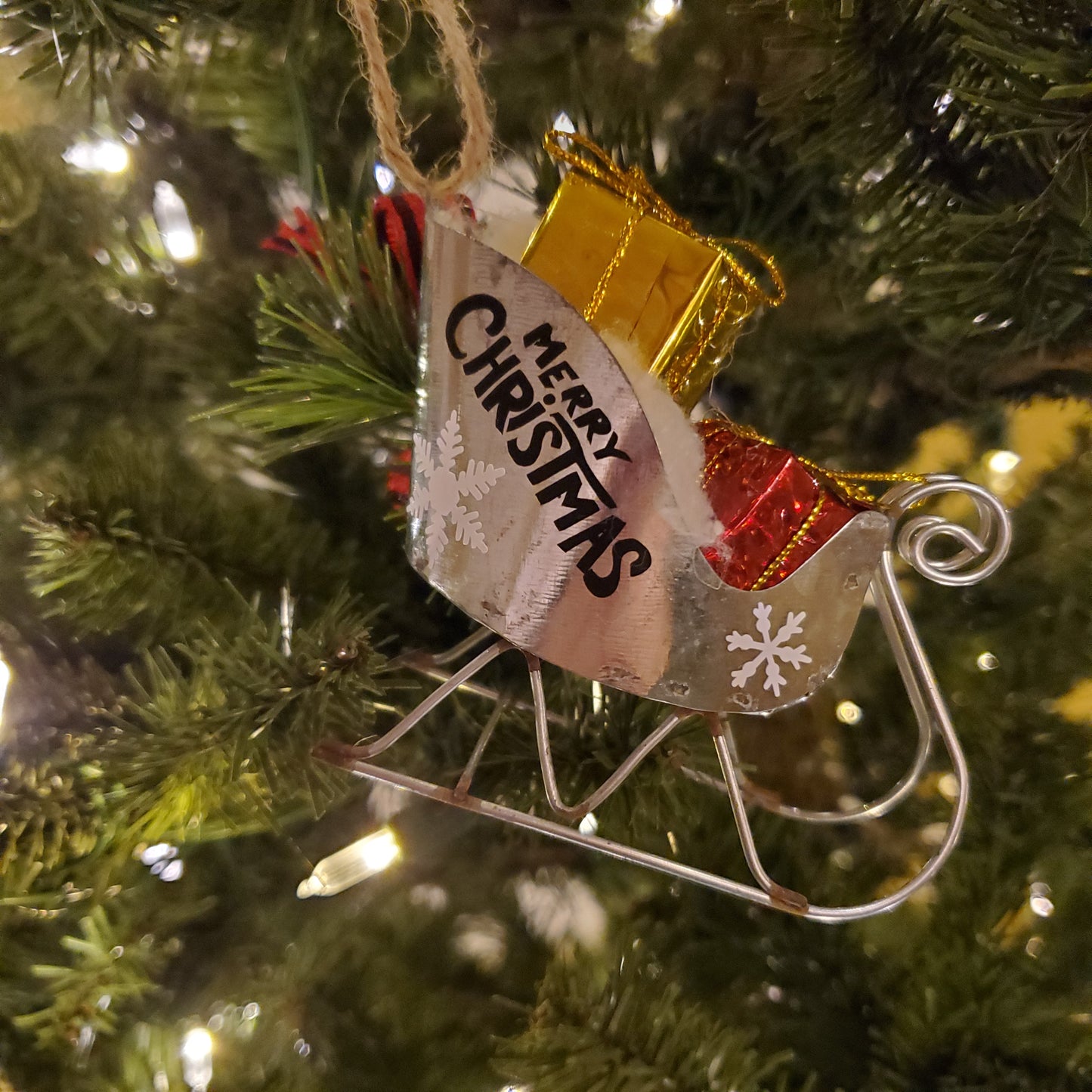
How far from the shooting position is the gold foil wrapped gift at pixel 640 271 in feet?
0.87

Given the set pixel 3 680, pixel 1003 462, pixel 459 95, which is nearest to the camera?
pixel 459 95

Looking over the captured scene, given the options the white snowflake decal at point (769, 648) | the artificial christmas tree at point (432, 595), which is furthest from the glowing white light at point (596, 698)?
the white snowflake decal at point (769, 648)

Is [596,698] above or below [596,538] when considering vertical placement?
below

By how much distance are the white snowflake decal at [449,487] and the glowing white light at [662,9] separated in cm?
23

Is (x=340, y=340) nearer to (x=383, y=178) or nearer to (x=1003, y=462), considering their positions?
(x=383, y=178)

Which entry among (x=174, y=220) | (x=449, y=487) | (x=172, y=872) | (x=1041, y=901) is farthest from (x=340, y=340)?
(x=1041, y=901)

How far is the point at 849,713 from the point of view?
0.46m

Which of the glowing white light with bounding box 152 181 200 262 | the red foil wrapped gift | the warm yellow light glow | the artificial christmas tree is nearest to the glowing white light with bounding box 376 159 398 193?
the artificial christmas tree

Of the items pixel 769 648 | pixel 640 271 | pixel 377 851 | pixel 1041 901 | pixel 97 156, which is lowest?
pixel 1041 901

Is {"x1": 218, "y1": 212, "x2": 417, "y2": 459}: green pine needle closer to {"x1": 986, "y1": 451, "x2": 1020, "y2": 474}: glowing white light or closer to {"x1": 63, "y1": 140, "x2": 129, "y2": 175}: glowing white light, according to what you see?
{"x1": 63, "y1": 140, "x2": 129, "y2": 175}: glowing white light

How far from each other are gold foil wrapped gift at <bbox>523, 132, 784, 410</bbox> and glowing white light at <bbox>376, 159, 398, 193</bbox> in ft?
0.41

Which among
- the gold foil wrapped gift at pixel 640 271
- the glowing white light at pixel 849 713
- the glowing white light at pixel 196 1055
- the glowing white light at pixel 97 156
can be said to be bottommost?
the glowing white light at pixel 196 1055

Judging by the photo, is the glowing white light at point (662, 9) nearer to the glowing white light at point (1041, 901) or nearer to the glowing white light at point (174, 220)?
the glowing white light at point (174, 220)

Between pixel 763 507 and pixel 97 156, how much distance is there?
1.30ft
